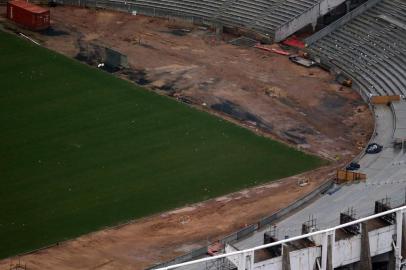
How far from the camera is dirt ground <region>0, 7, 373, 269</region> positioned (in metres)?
96.7

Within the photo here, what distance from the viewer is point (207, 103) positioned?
12181 cm

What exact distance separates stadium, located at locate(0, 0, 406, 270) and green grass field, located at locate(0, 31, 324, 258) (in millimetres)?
161

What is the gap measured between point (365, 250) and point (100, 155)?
2606cm

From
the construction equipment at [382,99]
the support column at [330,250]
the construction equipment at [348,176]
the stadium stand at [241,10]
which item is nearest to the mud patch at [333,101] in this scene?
the construction equipment at [382,99]

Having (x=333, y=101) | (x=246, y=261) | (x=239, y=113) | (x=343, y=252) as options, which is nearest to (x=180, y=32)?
(x=239, y=113)

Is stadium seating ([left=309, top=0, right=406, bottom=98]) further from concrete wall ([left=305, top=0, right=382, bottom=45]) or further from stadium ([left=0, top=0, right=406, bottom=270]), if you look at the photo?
concrete wall ([left=305, top=0, right=382, bottom=45])

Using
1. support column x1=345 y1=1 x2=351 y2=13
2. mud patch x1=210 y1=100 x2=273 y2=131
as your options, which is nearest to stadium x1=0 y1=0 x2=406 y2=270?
mud patch x1=210 y1=100 x2=273 y2=131

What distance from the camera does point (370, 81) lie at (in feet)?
408

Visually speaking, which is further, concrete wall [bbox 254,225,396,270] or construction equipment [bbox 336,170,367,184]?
construction equipment [bbox 336,170,367,184]

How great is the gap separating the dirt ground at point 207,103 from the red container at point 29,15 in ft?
4.44

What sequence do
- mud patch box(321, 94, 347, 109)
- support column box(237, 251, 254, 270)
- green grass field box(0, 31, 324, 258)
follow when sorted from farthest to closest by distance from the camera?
mud patch box(321, 94, 347, 109) < green grass field box(0, 31, 324, 258) < support column box(237, 251, 254, 270)

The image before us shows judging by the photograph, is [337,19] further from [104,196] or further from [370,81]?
[104,196]

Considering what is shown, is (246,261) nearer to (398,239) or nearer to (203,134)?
(398,239)

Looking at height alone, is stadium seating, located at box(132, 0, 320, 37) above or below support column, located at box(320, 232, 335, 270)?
above
